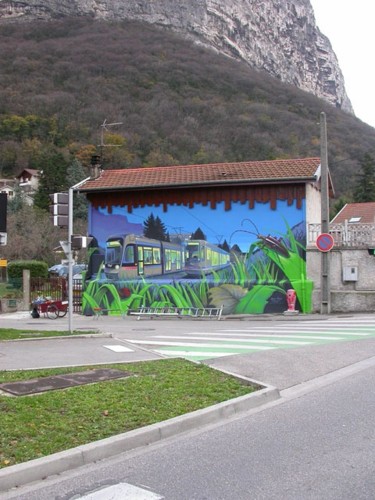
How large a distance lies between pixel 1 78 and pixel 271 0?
102 m

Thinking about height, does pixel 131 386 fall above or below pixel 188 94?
below

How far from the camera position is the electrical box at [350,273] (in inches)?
929

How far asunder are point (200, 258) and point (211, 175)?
3.80 metres

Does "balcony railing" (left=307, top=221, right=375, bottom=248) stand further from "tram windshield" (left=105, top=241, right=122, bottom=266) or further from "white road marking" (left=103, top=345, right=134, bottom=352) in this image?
"white road marking" (left=103, top=345, right=134, bottom=352)

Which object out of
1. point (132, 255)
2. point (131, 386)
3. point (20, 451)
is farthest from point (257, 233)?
point (20, 451)

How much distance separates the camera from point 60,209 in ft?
49.4

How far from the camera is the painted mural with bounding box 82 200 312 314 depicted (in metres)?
24.2

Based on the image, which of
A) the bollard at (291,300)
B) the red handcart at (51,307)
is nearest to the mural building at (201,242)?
the bollard at (291,300)

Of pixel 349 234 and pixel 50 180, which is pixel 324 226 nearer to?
pixel 349 234

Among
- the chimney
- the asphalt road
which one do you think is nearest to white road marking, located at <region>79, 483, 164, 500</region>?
the asphalt road

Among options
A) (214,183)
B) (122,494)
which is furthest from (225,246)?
(122,494)

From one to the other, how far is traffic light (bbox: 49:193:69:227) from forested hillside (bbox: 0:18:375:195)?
48.0 m

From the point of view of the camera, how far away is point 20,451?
5.38 m

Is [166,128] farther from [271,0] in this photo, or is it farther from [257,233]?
[271,0]
